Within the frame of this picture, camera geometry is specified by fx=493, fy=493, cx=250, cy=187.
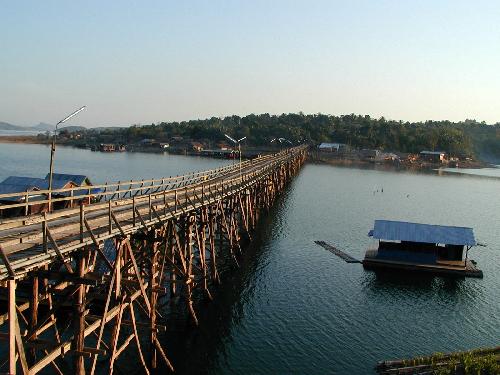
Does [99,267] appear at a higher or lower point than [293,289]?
higher

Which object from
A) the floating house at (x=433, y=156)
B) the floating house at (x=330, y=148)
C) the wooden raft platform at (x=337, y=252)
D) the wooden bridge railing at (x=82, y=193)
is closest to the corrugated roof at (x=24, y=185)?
the wooden bridge railing at (x=82, y=193)

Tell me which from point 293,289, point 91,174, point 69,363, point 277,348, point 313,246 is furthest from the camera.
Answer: point 91,174

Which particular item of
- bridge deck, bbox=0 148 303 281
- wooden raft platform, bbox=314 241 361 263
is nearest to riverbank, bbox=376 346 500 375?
bridge deck, bbox=0 148 303 281

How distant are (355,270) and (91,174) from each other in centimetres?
7378

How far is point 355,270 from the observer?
38.7 metres

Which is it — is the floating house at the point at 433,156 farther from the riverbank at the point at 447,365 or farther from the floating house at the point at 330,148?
the riverbank at the point at 447,365

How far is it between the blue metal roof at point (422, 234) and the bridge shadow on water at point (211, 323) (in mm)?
10506

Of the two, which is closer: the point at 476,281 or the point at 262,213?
the point at 476,281

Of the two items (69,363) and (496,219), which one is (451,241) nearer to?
(69,363)

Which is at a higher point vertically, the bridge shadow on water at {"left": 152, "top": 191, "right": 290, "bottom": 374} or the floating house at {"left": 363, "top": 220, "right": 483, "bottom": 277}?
the floating house at {"left": 363, "top": 220, "right": 483, "bottom": 277}

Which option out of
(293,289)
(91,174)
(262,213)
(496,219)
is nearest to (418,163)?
(496,219)

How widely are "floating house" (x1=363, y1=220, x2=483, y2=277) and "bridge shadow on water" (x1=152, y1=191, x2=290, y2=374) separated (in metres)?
10.1

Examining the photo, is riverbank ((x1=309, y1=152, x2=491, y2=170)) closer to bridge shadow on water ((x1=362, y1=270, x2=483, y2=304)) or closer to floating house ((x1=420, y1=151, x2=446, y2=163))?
floating house ((x1=420, y1=151, x2=446, y2=163))

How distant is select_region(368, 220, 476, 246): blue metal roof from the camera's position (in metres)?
39.4
